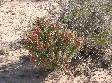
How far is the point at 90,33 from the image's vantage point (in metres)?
8.51

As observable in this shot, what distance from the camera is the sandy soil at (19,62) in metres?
7.95

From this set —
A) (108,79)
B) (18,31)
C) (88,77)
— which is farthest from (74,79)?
(18,31)

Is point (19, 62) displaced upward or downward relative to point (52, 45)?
upward

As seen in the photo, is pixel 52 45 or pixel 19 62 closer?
pixel 52 45

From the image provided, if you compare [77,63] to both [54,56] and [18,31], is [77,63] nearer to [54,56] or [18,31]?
[54,56]

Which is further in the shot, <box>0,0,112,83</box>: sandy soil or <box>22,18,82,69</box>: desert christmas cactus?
<box>0,0,112,83</box>: sandy soil

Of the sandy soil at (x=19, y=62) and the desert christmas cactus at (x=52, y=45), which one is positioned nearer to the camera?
the desert christmas cactus at (x=52, y=45)

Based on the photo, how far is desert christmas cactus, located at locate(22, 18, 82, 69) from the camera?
7250mm

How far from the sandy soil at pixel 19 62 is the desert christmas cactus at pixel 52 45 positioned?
67 cm

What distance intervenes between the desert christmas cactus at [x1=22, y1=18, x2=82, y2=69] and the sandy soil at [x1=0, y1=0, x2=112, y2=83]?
0.67 m

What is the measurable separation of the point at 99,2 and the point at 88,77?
8.28 feet

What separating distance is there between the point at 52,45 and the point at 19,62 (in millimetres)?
1931

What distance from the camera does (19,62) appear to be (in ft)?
29.0

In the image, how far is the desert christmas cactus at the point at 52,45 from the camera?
7.25 meters
